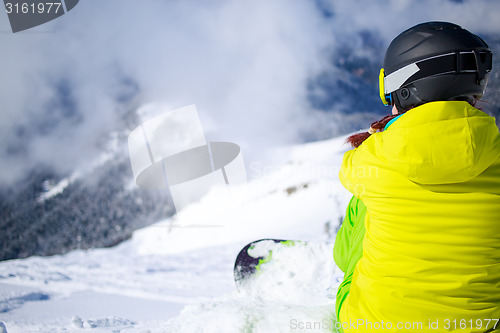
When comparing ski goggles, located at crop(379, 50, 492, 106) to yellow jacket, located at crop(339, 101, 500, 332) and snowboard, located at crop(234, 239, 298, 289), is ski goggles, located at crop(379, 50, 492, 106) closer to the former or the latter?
yellow jacket, located at crop(339, 101, 500, 332)

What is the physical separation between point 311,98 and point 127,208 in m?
4.83

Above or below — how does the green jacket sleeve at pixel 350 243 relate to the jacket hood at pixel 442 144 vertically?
below

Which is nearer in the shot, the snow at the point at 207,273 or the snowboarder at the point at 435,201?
the snowboarder at the point at 435,201

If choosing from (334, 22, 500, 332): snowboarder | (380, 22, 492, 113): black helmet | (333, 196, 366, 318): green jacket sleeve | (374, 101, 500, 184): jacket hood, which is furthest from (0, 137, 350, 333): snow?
(374, 101, 500, 184): jacket hood

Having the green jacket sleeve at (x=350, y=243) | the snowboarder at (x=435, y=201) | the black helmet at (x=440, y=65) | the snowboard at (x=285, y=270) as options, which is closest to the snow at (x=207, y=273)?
the snowboard at (x=285, y=270)

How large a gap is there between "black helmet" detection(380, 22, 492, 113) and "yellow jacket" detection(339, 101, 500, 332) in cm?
16

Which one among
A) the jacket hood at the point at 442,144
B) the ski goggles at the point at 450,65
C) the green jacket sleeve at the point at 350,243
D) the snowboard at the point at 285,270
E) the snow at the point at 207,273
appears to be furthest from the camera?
the snowboard at the point at 285,270

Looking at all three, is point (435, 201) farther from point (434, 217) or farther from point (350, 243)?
point (350, 243)

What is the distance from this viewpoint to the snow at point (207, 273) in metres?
1.48

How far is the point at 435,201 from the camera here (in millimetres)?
712

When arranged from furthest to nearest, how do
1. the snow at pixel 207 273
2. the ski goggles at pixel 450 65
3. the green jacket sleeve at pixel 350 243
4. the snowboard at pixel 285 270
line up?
the snowboard at pixel 285 270
the snow at pixel 207 273
the green jacket sleeve at pixel 350 243
the ski goggles at pixel 450 65

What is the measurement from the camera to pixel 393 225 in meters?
0.75

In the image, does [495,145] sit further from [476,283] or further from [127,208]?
[127,208]

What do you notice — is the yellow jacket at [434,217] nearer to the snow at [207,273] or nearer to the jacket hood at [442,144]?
the jacket hood at [442,144]
